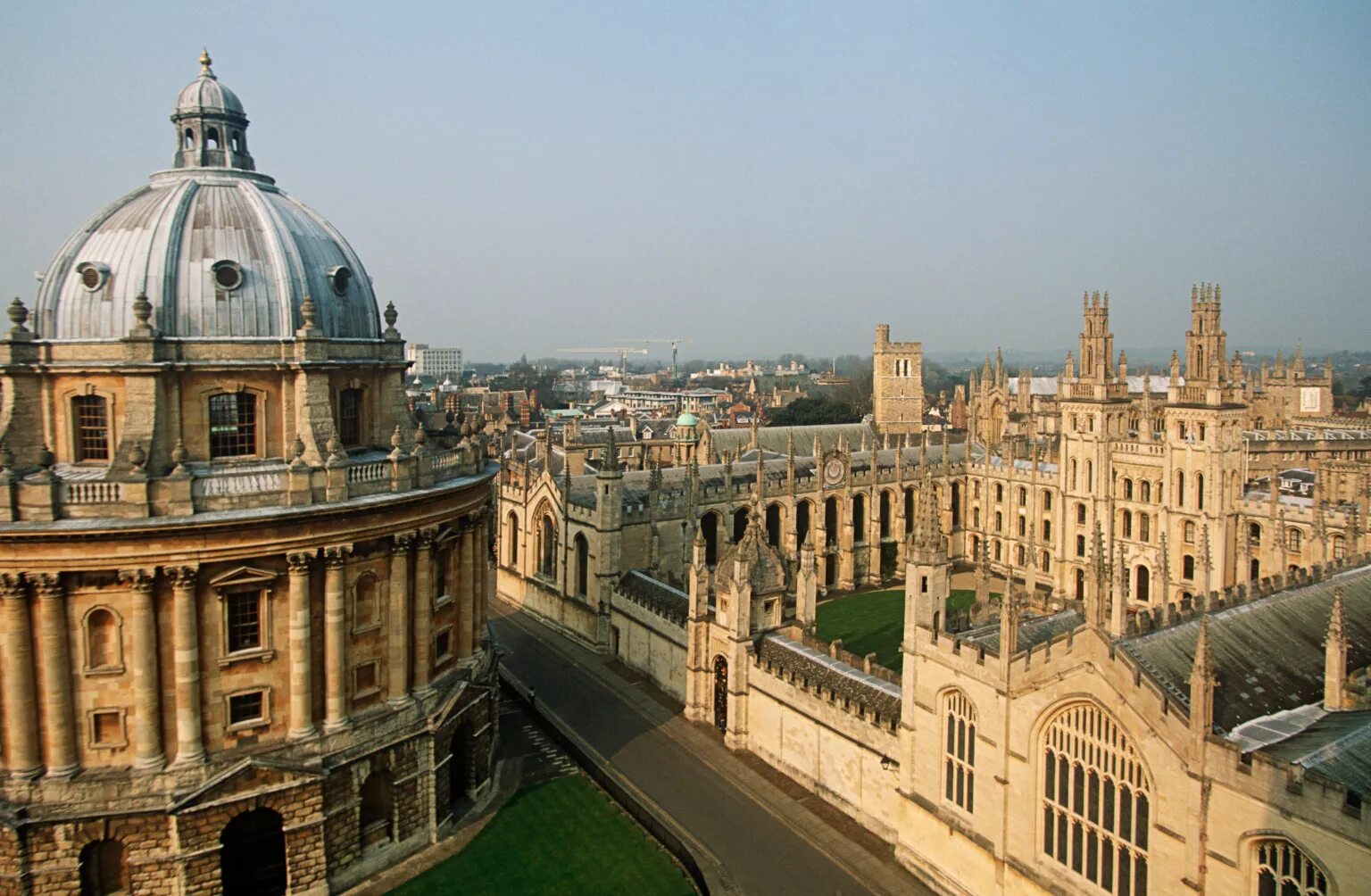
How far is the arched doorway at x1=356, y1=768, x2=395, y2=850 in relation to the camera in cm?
2555

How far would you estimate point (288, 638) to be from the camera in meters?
23.9

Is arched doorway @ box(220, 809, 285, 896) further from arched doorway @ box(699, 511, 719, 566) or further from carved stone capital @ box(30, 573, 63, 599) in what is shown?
arched doorway @ box(699, 511, 719, 566)

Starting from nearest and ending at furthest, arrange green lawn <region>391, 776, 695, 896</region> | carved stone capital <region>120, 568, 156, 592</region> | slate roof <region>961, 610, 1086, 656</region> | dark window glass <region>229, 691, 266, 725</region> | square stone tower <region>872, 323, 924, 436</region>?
carved stone capital <region>120, 568, 156, 592</region>
dark window glass <region>229, 691, 266, 725</region>
slate roof <region>961, 610, 1086, 656</region>
green lawn <region>391, 776, 695, 896</region>
square stone tower <region>872, 323, 924, 436</region>

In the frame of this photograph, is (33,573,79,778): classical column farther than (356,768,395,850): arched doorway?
No

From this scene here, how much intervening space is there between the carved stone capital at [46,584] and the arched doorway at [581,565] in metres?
25.2

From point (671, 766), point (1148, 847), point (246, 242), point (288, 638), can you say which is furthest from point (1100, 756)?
point (246, 242)

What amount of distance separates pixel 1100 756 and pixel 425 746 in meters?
17.6

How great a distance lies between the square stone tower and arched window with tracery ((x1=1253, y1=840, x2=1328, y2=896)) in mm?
73042

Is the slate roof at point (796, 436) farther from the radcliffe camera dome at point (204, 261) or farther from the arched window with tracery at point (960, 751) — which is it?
the arched window with tracery at point (960, 751)

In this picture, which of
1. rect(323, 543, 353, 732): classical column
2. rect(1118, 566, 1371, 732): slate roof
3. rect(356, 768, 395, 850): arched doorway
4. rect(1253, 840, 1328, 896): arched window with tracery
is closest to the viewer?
rect(1253, 840, 1328, 896): arched window with tracery

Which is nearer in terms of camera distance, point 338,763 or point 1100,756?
point 1100,756

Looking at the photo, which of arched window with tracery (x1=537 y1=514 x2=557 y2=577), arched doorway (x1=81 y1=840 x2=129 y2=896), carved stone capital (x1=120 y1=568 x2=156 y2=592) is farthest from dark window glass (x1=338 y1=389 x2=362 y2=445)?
arched window with tracery (x1=537 y1=514 x2=557 y2=577)

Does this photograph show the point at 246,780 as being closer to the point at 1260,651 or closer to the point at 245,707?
the point at 245,707

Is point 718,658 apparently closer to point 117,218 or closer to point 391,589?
point 391,589
